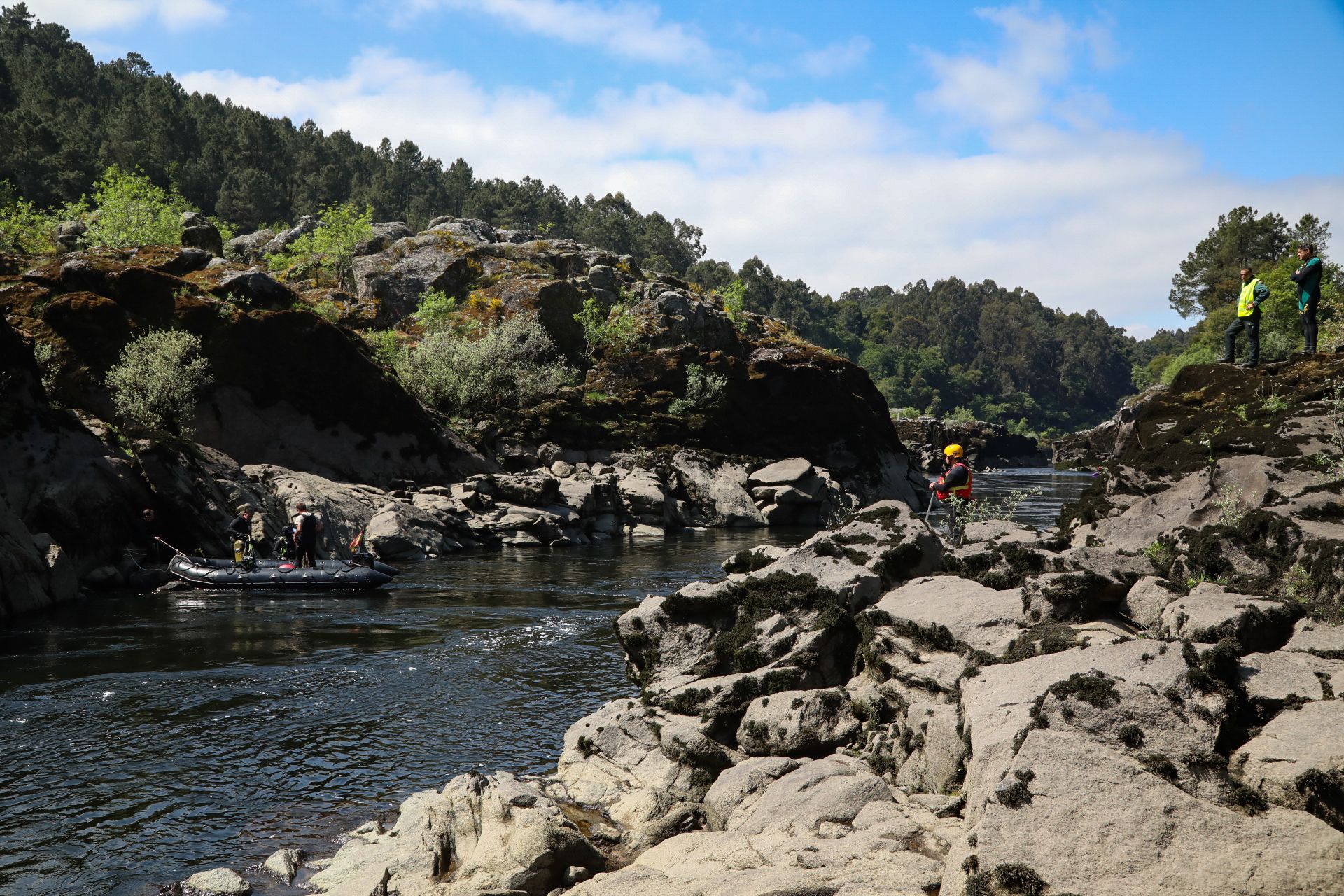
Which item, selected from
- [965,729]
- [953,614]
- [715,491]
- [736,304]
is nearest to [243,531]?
[953,614]

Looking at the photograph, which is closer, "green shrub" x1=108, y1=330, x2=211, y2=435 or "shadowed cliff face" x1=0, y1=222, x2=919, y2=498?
"green shrub" x1=108, y1=330, x2=211, y2=435

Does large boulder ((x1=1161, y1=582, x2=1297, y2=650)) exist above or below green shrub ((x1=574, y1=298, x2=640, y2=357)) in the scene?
below

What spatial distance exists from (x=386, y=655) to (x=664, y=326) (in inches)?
1747

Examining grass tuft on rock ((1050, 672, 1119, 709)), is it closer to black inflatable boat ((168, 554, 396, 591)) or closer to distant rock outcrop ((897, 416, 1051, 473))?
black inflatable boat ((168, 554, 396, 591))

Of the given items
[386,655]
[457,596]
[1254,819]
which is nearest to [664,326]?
[457,596]

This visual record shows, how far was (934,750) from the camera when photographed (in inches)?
363

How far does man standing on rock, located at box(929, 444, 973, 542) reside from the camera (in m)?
16.4

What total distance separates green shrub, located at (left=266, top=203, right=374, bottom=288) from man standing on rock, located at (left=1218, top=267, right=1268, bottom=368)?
6018 cm

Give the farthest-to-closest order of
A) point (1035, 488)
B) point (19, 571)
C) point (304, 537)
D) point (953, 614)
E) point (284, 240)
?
point (284, 240) < point (1035, 488) < point (304, 537) < point (19, 571) < point (953, 614)

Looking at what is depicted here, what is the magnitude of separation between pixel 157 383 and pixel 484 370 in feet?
62.1

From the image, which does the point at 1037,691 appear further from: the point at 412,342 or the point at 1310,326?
the point at 412,342

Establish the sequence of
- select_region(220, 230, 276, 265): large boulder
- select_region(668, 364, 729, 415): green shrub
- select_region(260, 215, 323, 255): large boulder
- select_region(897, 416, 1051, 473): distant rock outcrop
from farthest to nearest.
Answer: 1. select_region(897, 416, 1051, 473): distant rock outcrop
2. select_region(260, 215, 323, 255): large boulder
3. select_region(220, 230, 276, 265): large boulder
4. select_region(668, 364, 729, 415): green shrub

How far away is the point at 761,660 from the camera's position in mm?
12375

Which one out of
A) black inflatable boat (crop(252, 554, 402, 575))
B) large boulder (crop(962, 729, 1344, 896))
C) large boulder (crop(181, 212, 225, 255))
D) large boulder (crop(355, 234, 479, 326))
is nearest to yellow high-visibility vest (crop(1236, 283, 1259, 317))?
large boulder (crop(962, 729, 1344, 896))
